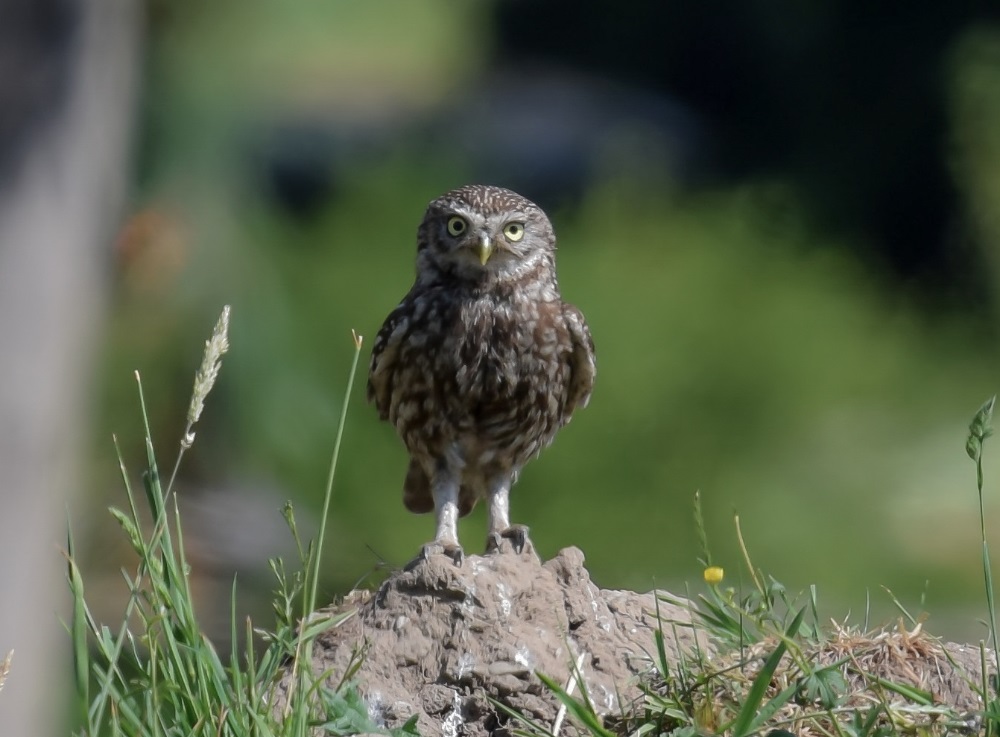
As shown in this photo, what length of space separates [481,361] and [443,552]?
111 cm

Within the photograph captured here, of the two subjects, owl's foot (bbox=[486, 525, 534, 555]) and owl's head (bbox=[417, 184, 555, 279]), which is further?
owl's head (bbox=[417, 184, 555, 279])

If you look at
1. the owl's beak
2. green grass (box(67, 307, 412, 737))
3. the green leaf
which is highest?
the owl's beak

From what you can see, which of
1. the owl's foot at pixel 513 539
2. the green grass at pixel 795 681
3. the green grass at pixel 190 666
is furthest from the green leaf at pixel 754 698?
the owl's foot at pixel 513 539

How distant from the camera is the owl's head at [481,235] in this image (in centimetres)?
517

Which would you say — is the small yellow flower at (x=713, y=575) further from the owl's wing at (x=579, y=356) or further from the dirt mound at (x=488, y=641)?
the owl's wing at (x=579, y=356)

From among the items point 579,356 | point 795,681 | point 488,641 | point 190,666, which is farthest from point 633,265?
point 190,666

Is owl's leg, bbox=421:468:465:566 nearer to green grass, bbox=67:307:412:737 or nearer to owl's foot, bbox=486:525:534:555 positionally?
owl's foot, bbox=486:525:534:555

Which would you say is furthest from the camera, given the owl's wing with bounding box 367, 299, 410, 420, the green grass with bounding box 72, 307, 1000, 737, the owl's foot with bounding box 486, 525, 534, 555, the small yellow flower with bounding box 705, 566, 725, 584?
the owl's wing with bounding box 367, 299, 410, 420

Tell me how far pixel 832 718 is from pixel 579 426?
26.5 feet

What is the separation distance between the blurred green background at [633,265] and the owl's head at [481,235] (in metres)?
1.96

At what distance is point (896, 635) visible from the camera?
3582mm

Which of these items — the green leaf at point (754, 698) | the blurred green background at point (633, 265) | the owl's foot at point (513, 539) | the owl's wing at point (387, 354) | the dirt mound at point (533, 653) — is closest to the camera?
the green leaf at point (754, 698)

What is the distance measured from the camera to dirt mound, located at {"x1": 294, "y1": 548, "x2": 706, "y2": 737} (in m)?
3.62

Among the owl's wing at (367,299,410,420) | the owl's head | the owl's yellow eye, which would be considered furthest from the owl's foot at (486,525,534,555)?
the owl's yellow eye
